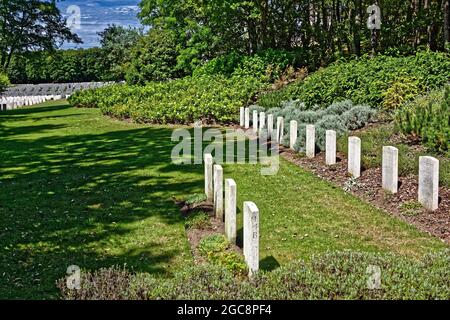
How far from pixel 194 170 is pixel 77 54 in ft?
228

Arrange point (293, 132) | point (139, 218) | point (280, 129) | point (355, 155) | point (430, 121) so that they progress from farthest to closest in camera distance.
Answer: point (280, 129), point (293, 132), point (430, 121), point (355, 155), point (139, 218)

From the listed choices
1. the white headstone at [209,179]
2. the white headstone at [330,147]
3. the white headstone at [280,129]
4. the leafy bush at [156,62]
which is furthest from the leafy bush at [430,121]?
the leafy bush at [156,62]

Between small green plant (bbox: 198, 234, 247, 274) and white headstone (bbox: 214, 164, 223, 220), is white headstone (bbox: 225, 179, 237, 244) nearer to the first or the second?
small green plant (bbox: 198, 234, 247, 274)

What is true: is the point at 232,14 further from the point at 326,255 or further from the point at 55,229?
the point at 326,255

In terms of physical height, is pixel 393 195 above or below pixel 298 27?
below

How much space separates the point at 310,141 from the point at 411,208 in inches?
192

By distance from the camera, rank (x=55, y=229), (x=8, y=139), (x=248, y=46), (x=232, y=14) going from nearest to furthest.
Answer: (x=55, y=229), (x=8, y=139), (x=232, y=14), (x=248, y=46)

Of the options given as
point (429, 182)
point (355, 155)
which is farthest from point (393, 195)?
point (355, 155)

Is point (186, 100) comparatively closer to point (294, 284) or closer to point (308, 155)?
point (308, 155)

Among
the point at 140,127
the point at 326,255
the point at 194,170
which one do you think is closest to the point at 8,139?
the point at 140,127

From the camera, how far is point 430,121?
40.4 feet

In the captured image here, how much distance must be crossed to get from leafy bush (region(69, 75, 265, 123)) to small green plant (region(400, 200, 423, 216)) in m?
14.1

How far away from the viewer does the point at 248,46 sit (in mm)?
40875

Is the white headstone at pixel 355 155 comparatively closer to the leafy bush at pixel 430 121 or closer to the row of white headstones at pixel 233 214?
the leafy bush at pixel 430 121
